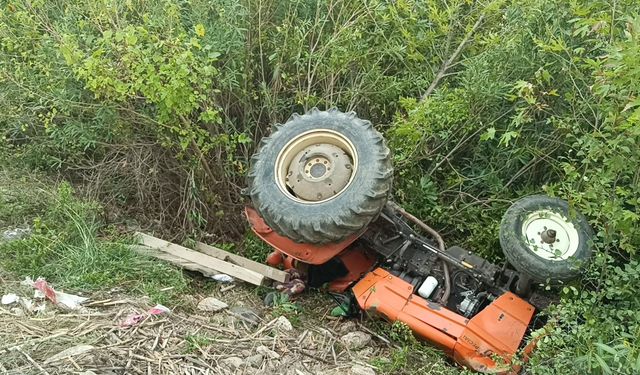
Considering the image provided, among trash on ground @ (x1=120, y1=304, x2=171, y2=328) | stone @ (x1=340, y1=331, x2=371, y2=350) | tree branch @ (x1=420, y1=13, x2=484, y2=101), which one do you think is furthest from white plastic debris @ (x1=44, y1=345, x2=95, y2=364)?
tree branch @ (x1=420, y1=13, x2=484, y2=101)

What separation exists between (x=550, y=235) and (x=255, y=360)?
1872mm

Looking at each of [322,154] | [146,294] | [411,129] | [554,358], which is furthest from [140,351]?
[411,129]

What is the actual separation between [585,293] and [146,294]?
8.47 ft

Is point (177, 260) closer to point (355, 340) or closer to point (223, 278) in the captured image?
point (223, 278)

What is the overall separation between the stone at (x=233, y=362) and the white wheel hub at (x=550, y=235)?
5.98ft

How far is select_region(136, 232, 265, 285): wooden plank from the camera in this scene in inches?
180

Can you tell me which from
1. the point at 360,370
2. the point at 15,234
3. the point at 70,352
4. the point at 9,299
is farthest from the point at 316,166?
the point at 15,234

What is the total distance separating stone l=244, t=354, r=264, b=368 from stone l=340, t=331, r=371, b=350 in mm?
622

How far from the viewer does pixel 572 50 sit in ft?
14.2

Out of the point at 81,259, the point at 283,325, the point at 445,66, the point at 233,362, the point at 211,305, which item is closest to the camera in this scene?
the point at 233,362

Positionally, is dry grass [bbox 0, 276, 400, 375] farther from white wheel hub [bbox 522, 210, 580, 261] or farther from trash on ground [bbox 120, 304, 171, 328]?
white wheel hub [bbox 522, 210, 580, 261]

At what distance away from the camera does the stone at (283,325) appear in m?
3.96

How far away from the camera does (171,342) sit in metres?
3.59

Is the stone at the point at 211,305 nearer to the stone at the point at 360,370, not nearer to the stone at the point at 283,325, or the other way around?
the stone at the point at 283,325
